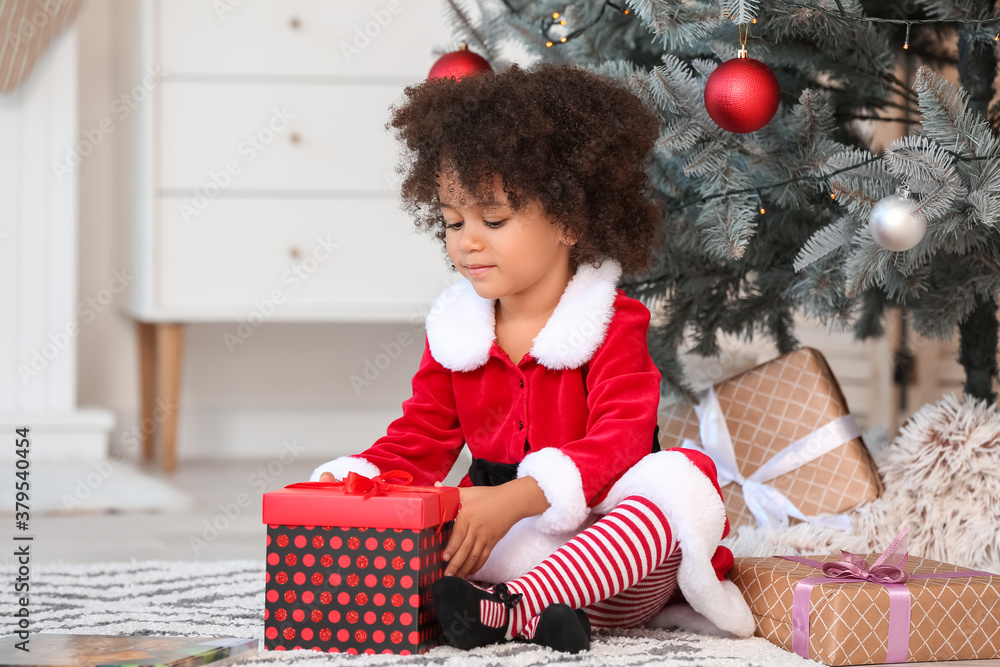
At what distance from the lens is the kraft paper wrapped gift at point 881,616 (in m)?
0.85

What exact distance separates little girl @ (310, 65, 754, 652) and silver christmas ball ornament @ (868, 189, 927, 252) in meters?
0.22

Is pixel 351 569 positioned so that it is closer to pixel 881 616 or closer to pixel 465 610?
pixel 465 610

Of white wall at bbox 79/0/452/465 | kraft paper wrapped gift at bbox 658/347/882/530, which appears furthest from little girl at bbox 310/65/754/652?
white wall at bbox 79/0/452/465

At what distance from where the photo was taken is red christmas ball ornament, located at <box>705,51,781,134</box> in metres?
1.05

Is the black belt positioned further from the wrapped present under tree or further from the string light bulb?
the string light bulb

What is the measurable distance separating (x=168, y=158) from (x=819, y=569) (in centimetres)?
146

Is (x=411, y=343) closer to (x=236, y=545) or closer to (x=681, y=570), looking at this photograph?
(x=236, y=545)

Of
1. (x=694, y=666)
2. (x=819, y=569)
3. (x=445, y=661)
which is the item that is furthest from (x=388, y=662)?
(x=819, y=569)

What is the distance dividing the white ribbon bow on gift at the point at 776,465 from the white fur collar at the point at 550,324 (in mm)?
444

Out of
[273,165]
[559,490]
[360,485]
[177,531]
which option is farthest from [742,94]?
[273,165]

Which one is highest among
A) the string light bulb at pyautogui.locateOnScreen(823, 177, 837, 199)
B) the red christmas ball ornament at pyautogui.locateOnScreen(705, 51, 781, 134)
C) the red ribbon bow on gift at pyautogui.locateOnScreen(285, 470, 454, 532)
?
the red christmas ball ornament at pyautogui.locateOnScreen(705, 51, 781, 134)

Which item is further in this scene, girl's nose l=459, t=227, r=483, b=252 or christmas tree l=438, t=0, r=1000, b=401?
christmas tree l=438, t=0, r=1000, b=401

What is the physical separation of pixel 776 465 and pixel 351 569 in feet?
2.31

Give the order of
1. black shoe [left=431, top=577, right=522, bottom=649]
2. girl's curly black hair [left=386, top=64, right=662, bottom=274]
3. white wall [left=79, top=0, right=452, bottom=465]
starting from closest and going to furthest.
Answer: black shoe [left=431, top=577, right=522, bottom=649], girl's curly black hair [left=386, top=64, right=662, bottom=274], white wall [left=79, top=0, right=452, bottom=465]
